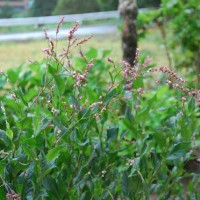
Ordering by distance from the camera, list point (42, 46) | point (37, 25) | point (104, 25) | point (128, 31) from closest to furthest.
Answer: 1. point (128, 31)
2. point (37, 25)
3. point (42, 46)
4. point (104, 25)

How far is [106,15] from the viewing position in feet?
11.0

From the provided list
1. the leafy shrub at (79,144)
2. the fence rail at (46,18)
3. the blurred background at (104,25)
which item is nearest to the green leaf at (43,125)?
the leafy shrub at (79,144)

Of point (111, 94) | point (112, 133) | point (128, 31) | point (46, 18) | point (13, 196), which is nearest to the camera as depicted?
point (13, 196)

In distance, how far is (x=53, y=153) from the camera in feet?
2.52

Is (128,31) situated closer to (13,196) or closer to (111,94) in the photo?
(111,94)

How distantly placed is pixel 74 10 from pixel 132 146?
185 cm

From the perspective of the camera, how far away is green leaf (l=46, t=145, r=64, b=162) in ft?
2.50

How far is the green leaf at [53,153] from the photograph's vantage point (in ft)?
2.50

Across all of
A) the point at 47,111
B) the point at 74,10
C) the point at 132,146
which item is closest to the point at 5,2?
the point at 74,10

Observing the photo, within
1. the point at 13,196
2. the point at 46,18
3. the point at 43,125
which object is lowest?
the point at 13,196

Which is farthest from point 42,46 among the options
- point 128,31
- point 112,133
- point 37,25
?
point 112,133

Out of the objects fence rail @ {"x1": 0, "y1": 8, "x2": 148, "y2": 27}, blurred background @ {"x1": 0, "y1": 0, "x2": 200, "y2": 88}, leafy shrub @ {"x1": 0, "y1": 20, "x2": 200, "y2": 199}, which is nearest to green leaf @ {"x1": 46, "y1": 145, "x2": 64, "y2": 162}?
leafy shrub @ {"x1": 0, "y1": 20, "x2": 200, "y2": 199}

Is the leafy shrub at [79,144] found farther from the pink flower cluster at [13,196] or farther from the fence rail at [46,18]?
the fence rail at [46,18]

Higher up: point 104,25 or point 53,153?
point 104,25
